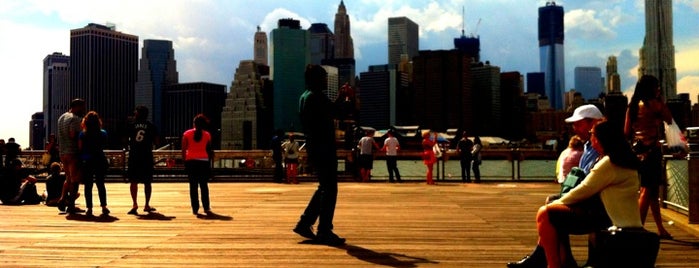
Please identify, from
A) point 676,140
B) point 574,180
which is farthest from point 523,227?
point 574,180

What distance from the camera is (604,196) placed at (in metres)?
4.22

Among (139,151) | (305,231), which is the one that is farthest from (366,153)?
(305,231)

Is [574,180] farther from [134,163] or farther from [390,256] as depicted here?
[134,163]

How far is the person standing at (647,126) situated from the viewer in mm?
6367

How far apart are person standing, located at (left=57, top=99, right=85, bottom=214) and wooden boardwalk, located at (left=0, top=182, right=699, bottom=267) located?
17.0 inches

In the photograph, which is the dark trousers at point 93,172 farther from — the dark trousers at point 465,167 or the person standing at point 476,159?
the person standing at point 476,159

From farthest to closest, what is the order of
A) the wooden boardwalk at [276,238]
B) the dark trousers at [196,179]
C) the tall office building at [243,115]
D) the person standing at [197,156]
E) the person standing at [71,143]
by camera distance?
1. the tall office building at [243,115]
2. the person standing at [197,156]
3. the dark trousers at [196,179]
4. the person standing at [71,143]
5. the wooden boardwalk at [276,238]

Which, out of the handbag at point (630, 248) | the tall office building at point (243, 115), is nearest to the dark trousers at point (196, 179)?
the handbag at point (630, 248)

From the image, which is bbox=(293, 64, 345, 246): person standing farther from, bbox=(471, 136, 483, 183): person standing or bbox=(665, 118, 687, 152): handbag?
bbox=(471, 136, 483, 183): person standing

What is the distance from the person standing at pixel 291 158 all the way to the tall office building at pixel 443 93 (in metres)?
167

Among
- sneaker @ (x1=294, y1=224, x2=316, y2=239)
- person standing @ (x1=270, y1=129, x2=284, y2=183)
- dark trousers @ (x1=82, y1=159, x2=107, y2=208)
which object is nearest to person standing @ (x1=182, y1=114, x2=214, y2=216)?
dark trousers @ (x1=82, y1=159, x2=107, y2=208)

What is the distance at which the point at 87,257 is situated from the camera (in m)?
5.75

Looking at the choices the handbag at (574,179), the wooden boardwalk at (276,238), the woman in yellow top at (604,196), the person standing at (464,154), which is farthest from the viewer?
the person standing at (464,154)

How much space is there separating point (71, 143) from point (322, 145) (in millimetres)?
4819
